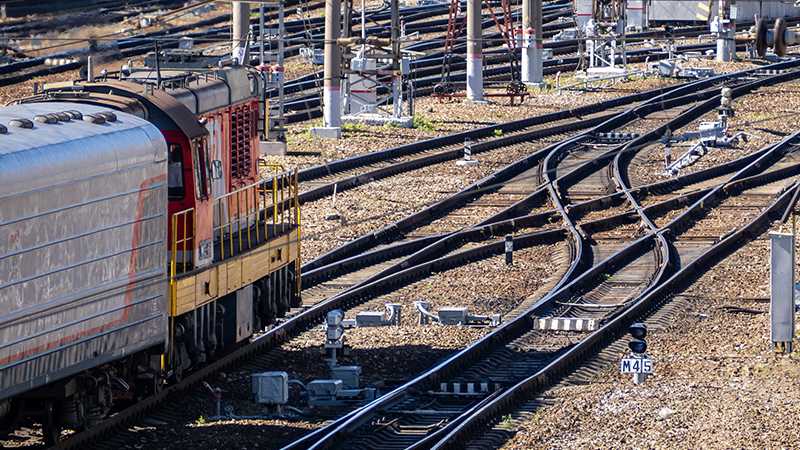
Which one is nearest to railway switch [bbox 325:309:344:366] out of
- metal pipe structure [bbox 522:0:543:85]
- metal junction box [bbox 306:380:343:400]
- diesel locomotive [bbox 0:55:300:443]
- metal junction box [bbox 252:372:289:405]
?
diesel locomotive [bbox 0:55:300:443]

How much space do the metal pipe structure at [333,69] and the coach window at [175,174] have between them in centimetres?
2279

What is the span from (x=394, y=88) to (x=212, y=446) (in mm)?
27119

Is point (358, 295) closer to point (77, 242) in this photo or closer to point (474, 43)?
point (77, 242)

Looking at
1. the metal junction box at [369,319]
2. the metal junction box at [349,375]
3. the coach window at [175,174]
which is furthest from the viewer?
the metal junction box at [369,319]

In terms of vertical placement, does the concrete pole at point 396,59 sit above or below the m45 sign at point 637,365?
above

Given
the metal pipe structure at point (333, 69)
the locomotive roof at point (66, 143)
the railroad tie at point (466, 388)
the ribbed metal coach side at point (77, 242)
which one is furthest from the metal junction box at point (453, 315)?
the metal pipe structure at point (333, 69)

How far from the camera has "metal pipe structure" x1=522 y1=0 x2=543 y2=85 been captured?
53.2 meters

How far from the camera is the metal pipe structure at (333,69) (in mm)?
40562

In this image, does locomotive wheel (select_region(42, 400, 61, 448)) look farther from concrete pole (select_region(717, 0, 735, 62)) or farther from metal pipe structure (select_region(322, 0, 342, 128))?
concrete pole (select_region(717, 0, 735, 62))

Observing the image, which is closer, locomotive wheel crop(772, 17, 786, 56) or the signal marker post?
the signal marker post

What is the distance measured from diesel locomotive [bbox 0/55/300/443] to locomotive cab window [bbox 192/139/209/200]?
0.09 feet

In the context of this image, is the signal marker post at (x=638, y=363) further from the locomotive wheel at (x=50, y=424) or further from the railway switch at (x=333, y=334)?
the locomotive wheel at (x=50, y=424)

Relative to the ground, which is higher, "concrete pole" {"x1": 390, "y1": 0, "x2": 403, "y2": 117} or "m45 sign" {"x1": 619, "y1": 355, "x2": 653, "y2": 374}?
"concrete pole" {"x1": 390, "y1": 0, "x2": 403, "y2": 117}

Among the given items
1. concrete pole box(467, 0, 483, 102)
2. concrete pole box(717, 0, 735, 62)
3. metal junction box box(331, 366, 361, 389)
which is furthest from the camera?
concrete pole box(717, 0, 735, 62)
